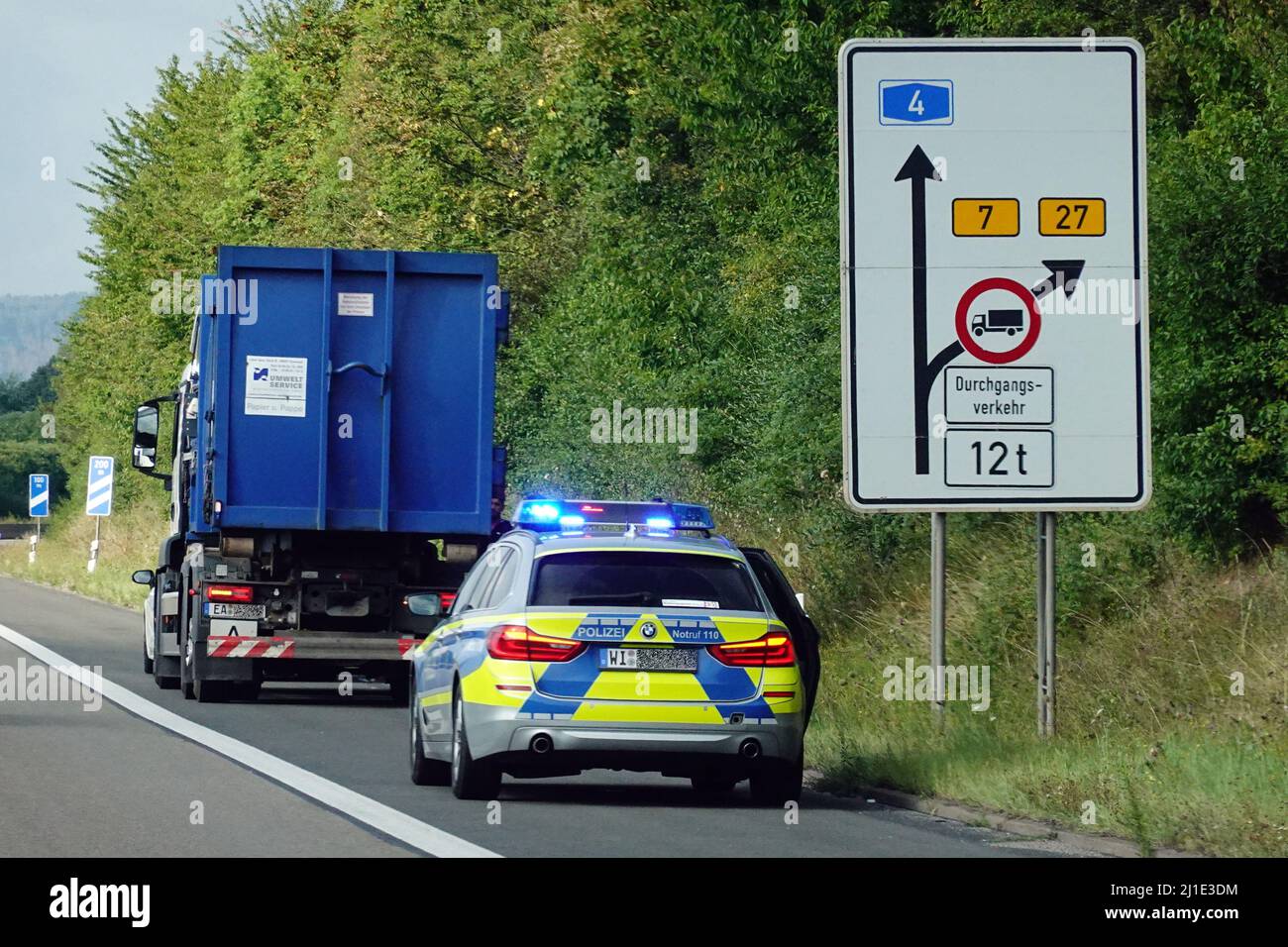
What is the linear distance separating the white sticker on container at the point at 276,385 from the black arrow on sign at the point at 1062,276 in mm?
7822

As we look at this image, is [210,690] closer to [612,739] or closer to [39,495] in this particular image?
[612,739]

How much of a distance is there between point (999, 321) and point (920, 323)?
1.73ft

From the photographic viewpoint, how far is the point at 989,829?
1210cm

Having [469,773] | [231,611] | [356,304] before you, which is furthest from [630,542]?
[231,611]

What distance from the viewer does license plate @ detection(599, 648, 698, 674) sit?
1259 cm

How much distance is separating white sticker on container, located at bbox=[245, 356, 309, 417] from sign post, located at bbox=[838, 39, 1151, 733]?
22.7 ft

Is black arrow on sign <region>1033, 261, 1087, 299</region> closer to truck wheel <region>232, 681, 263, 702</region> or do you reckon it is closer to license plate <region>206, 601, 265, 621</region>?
license plate <region>206, 601, 265, 621</region>

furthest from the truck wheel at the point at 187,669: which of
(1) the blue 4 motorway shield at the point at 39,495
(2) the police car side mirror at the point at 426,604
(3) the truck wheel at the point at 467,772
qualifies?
(1) the blue 4 motorway shield at the point at 39,495

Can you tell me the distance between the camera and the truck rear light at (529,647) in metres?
12.6

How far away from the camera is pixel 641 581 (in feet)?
42.4

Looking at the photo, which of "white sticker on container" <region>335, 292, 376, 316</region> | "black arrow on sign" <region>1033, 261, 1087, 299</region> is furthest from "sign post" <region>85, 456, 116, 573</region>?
"black arrow on sign" <region>1033, 261, 1087, 299</region>

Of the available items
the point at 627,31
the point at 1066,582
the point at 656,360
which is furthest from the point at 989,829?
the point at 627,31
